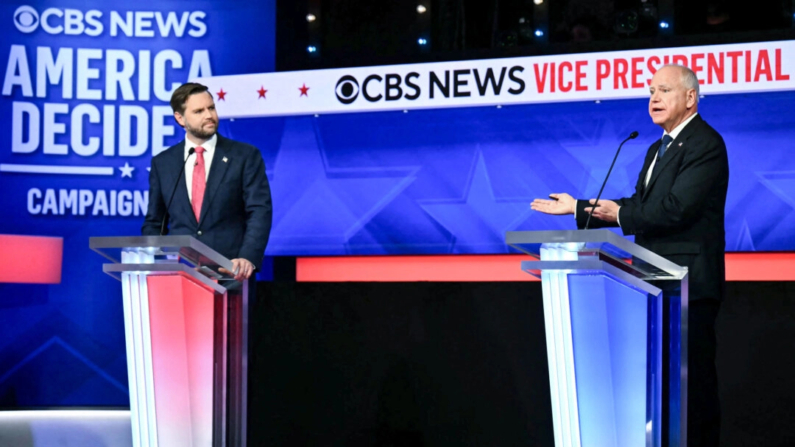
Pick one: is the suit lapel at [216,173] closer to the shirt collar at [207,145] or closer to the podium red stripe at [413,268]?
the shirt collar at [207,145]

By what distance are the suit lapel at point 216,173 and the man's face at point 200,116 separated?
7 centimetres

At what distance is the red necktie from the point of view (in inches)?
112

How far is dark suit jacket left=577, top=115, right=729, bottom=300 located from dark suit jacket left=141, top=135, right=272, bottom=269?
39.4 inches

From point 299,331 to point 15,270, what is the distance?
2.15 meters

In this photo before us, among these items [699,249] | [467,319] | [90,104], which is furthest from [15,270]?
[699,249]

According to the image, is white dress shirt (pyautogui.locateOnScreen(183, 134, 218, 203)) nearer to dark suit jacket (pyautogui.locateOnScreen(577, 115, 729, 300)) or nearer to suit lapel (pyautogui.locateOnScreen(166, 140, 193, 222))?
suit lapel (pyautogui.locateOnScreen(166, 140, 193, 222))

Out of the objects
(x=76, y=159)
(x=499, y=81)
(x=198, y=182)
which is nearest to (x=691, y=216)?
(x=198, y=182)

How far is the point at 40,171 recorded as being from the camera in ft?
16.0

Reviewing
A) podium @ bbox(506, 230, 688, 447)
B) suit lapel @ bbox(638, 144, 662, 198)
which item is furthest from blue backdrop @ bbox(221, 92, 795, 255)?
podium @ bbox(506, 230, 688, 447)

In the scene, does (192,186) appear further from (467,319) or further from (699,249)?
(699,249)

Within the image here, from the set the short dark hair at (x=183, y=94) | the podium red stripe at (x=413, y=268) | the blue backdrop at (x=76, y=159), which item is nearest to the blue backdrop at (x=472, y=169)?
the podium red stripe at (x=413, y=268)

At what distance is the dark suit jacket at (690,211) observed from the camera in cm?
236

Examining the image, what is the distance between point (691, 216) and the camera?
7.72 ft

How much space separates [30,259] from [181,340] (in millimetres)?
2836
